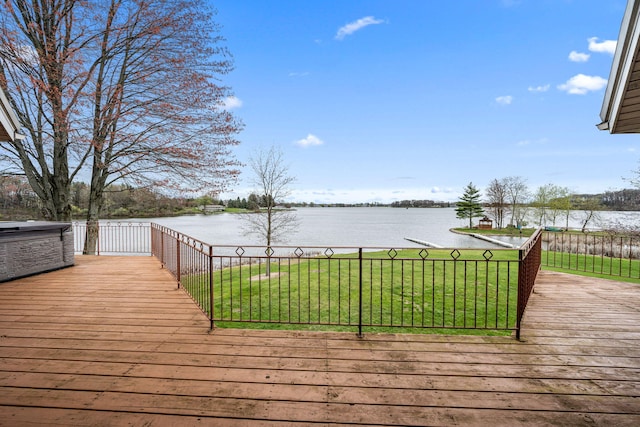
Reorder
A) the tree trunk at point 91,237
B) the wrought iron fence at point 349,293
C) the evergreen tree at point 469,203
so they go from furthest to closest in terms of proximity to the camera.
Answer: the evergreen tree at point 469,203, the tree trunk at point 91,237, the wrought iron fence at point 349,293

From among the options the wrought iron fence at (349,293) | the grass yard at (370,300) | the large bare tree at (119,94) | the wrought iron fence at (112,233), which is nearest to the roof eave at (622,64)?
the wrought iron fence at (349,293)

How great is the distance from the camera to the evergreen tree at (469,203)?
4662cm

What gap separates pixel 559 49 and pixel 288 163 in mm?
11676

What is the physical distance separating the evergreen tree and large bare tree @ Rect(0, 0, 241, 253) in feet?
151

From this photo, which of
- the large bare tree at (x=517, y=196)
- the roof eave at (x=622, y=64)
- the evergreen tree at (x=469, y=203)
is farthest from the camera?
the evergreen tree at (x=469, y=203)

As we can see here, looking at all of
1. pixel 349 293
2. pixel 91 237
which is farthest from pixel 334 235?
pixel 349 293

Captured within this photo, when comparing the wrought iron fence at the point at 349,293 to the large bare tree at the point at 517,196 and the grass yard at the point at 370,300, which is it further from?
the large bare tree at the point at 517,196

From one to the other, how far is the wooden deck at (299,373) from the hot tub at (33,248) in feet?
6.68

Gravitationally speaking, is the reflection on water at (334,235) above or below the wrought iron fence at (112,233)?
below

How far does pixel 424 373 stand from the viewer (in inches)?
98.7

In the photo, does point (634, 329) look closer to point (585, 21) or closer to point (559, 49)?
point (585, 21)

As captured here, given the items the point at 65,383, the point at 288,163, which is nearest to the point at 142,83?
the point at 288,163

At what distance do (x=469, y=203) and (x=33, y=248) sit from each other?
52.1 meters

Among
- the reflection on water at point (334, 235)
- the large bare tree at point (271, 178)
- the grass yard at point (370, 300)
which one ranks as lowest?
the reflection on water at point (334, 235)
